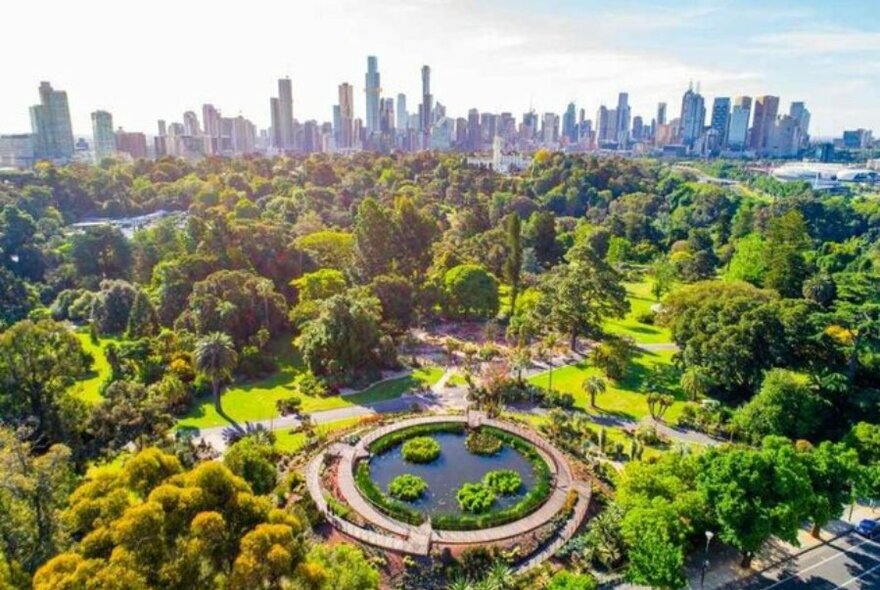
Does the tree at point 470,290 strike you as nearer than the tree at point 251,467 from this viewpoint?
No

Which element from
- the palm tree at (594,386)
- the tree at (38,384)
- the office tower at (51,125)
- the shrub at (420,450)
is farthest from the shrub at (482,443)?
the office tower at (51,125)

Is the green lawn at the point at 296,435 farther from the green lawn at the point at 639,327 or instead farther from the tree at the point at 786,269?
the tree at the point at 786,269

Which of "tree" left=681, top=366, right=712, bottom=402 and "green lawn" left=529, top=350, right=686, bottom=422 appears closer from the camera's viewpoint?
"tree" left=681, top=366, right=712, bottom=402

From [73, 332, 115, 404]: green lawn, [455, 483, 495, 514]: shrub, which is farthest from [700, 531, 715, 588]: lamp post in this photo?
[73, 332, 115, 404]: green lawn

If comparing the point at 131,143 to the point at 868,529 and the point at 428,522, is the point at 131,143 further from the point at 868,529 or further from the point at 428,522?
the point at 868,529

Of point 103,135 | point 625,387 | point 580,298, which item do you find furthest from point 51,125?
point 625,387

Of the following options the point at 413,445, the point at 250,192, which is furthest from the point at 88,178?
the point at 413,445

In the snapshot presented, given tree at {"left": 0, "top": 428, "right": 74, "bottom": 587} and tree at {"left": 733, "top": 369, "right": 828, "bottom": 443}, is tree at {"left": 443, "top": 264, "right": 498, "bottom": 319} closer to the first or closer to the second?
tree at {"left": 733, "top": 369, "right": 828, "bottom": 443}
